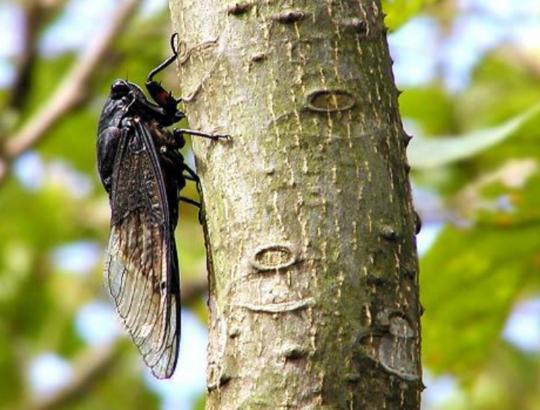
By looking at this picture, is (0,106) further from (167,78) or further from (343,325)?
(343,325)

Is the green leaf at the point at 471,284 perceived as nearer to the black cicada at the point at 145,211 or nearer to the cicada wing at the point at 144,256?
the black cicada at the point at 145,211

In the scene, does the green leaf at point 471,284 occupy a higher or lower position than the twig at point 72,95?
lower

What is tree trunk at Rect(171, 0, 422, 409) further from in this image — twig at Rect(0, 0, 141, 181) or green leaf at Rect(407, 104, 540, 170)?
twig at Rect(0, 0, 141, 181)

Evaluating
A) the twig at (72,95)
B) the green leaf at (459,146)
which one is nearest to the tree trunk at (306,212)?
the green leaf at (459,146)

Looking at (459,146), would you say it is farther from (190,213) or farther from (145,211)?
(190,213)

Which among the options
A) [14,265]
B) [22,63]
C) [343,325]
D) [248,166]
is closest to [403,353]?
[343,325]

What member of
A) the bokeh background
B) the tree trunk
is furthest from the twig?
the tree trunk

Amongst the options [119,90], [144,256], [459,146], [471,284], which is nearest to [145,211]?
[144,256]
